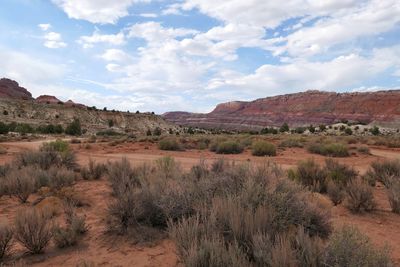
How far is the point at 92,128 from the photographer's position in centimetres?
6531

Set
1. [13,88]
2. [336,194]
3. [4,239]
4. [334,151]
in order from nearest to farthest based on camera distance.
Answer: [4,239] → [336,194] → [334,151] → [13,88]

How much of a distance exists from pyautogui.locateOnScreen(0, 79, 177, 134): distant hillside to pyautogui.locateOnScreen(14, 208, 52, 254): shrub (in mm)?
56606

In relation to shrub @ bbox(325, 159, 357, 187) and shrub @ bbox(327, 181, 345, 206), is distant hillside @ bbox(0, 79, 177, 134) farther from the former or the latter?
shrub @ bbox(327, 181, 345, 206)

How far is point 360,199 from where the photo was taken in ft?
26.0

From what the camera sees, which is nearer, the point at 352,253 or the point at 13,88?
the point at 352,253

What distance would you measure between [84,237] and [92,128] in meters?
61.7

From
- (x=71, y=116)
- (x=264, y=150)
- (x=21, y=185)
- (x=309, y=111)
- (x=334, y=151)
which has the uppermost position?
(x=309, y=111)

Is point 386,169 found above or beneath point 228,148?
above

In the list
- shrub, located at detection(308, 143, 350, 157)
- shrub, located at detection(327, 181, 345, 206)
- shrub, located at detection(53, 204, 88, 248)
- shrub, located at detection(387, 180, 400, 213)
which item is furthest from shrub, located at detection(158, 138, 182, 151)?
shrub, located at detection(53, 204, 88, 248)

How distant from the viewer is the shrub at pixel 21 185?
923 cm

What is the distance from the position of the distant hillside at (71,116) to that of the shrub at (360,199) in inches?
2226

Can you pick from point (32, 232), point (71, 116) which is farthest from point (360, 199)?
point (71, 116)

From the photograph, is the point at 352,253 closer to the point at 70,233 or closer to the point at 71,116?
the point at 70,233

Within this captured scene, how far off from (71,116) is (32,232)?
70.8 meters
